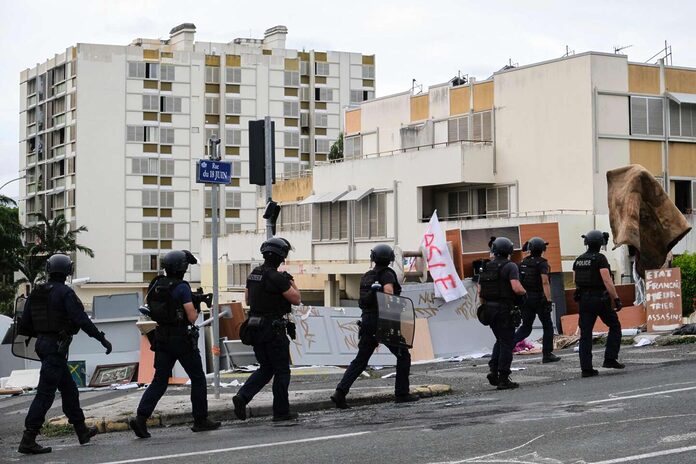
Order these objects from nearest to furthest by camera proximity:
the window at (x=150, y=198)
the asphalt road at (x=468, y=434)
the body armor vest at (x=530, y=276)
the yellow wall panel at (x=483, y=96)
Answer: the asphalt road at (x=468, y=434), the body armor vest at (x=530, y=276), the yellow wall panel at (x=483, y=96), the window at (x=150, y=198)

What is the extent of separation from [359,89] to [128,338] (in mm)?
75252

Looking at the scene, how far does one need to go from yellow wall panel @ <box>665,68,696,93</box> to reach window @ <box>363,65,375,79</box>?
4733cm

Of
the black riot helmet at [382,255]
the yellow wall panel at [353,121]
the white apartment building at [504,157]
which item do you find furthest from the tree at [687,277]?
the yellow wall panel at [353,121]

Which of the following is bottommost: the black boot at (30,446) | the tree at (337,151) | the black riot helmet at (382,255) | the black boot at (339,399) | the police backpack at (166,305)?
the black boot at (30,446)

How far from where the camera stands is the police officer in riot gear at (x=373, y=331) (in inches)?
535

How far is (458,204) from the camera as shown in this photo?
53156 mm

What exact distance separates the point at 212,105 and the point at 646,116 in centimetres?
4588

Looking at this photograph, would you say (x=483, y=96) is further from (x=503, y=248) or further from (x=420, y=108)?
(x=503, y=248)

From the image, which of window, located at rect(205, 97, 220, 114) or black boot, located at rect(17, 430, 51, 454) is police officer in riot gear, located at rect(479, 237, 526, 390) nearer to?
black boot, located at rect(17, 430, 51, 454)

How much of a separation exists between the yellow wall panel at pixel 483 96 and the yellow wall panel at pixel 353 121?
857 cm

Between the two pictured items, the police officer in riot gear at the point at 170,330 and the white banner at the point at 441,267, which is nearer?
the police officer in riot gear at the point at 170,330

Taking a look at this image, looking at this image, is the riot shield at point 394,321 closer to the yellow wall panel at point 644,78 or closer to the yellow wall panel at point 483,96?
the yellow wall panel at point 644,78

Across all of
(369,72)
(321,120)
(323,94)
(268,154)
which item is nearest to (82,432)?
(268,154)

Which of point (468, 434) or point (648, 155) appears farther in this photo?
point (648, 155)
